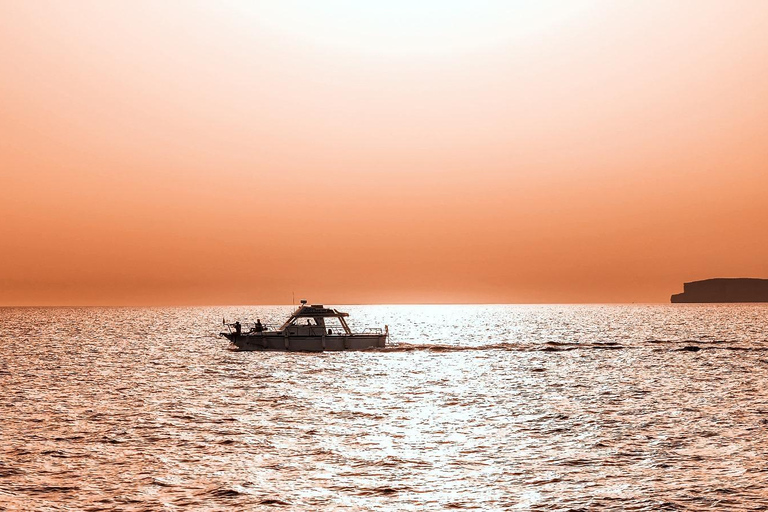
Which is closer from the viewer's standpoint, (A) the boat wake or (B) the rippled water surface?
(B) the rippled water surface

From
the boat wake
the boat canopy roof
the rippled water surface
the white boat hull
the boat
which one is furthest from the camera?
the boat wake

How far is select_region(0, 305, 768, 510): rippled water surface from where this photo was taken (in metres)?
25.7

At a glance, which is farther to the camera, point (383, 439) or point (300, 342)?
point (300, 342)

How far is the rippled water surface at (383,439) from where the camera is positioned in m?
25.7

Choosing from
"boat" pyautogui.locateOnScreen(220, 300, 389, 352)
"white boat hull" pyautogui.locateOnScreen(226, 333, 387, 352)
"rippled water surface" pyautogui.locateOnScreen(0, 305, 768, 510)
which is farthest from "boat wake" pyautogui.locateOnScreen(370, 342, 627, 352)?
"rippled water surface" pyautogui.locateOnScreen(0, 305, 768, 510)

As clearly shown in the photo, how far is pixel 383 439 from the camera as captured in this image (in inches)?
1407

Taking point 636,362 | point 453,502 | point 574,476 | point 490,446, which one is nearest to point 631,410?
point 490,446

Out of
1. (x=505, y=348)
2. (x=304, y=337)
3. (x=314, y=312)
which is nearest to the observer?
(x=314, y=312)

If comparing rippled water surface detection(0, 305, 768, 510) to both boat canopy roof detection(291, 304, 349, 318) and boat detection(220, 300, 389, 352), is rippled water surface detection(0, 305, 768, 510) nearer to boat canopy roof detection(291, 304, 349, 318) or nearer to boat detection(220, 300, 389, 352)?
boat canopy roof detection(291, 304, 349, 318)

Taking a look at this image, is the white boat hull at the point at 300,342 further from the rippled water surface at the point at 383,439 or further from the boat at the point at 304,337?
the rippled water surface at the point at 383,439

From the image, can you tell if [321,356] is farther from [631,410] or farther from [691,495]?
[691,495]

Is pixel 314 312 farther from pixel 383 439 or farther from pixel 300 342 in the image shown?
pixel 383 439

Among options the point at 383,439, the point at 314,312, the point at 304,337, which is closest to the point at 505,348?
the point at 304,337

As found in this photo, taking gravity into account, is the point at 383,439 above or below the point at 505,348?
below
